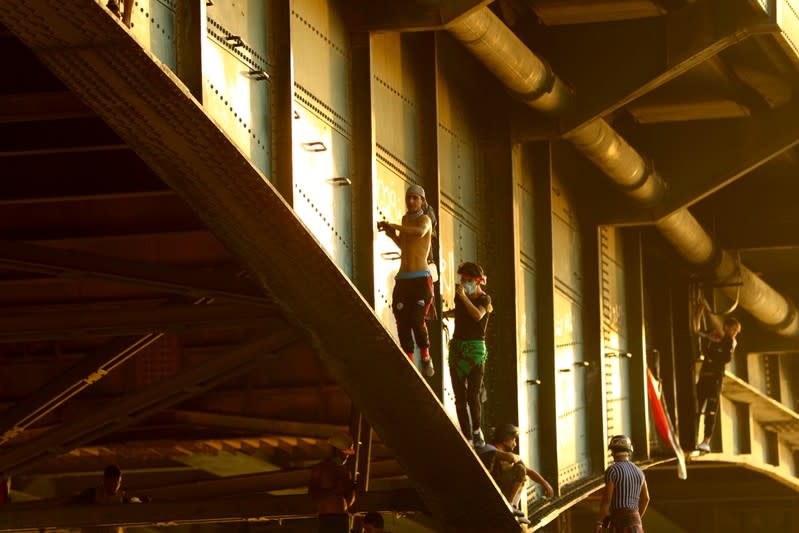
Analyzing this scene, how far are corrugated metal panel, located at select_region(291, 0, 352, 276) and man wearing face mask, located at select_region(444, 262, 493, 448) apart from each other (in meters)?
2.64

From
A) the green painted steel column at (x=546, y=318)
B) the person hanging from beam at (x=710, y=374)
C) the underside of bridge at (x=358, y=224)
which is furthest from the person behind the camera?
the person hanging from beam at (x=710, y=374)

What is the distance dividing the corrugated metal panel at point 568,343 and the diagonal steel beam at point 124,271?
7278 millimetres

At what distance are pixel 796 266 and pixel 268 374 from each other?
18.8 metres

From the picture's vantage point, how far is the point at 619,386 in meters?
29.9

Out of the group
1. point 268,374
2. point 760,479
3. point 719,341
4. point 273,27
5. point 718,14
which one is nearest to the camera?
point 273,27

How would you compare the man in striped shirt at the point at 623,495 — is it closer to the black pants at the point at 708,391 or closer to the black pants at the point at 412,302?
the black pants at the point at 412,302

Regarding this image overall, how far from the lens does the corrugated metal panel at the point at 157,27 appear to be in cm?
1244

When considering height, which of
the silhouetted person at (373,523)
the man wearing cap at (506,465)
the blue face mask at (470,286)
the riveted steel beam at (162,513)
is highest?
the blue face mask at (470,286)

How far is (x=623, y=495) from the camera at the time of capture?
19.4 metres

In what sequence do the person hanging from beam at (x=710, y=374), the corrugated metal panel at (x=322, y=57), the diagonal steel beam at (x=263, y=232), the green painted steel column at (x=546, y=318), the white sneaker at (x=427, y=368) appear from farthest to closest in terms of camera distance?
the person hanging from beam at (x=710, y=374), the green painted steel column at (x=546, y=318), the white sneaker at (x=427, y=368), the corrugated metal panel at (x=322, y=57), the diagonal steel beam at (x=263, y=232)

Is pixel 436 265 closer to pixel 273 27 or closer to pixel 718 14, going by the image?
pixel 273 27

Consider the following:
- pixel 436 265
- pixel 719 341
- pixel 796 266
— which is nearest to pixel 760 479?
pixel 796 266

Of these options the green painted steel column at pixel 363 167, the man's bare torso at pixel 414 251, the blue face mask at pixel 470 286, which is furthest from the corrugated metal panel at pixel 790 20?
the man's bare torso at pixel 414 251

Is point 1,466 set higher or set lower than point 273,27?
lower
